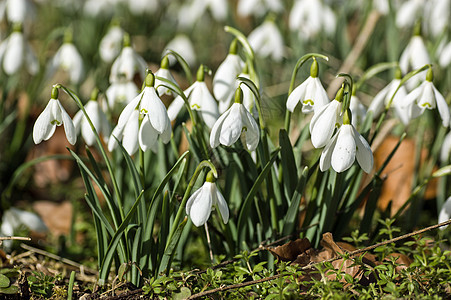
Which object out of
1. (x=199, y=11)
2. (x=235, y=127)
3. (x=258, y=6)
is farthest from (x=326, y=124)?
(x=199, y=11)

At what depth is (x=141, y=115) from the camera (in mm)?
1237

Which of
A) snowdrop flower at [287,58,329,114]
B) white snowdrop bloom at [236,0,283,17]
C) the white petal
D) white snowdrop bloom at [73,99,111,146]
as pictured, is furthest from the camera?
white snowdrop bloom at [236,0,283,17]

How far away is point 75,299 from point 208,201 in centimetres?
48

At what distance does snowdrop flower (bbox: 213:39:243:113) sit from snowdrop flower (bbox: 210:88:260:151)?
10.5 inches

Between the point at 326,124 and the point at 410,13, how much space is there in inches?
65.5

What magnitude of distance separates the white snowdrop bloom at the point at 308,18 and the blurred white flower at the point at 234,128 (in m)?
1.63

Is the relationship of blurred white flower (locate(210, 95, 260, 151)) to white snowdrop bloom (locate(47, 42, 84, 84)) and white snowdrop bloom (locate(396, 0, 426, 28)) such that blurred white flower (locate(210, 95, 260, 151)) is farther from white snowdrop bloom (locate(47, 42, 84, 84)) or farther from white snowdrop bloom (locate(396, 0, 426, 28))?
white snowdrop bloom (locate(396, 0, 426, 28))

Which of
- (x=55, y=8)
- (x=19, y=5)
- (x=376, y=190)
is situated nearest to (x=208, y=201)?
(x=376, y=190)

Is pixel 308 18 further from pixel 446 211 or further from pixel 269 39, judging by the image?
pixel 446 211

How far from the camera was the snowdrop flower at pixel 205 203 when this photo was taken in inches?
45.9

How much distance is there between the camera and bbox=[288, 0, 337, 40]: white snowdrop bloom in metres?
2.70

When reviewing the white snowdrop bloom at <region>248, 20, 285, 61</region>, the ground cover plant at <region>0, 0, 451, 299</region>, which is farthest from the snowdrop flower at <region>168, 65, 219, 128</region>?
the white snowdrop bloom at <region>248, 20, 285, 61</region>

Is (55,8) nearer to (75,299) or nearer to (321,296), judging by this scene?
(75,299)

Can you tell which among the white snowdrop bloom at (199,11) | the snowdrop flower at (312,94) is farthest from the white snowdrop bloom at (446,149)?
the white snowdrop bloom at (199,11)
